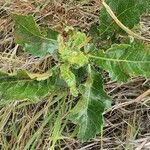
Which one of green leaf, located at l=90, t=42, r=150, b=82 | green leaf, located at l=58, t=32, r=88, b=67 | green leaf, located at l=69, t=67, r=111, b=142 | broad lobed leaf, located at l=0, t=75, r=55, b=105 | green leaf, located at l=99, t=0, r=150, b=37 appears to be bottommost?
green leaf, located at l=69, t=67, r=111, b=142

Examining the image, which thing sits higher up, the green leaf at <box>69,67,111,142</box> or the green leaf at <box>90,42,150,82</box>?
the green leaf at <box>90,42,150,82</box>

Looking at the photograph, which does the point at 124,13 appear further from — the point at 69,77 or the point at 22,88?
the point at 22,88

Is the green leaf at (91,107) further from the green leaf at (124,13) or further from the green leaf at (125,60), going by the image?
the green leaf at (124,13)

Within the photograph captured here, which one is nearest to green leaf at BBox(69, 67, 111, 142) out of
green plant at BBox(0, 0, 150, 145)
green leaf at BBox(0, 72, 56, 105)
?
green plant at BBox(0, 0, 150, 145)

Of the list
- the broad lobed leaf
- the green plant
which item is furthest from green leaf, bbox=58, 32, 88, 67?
the broad lobed leaf

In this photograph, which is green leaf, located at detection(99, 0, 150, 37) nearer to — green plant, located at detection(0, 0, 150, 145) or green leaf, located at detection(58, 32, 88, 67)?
green plant, located at detection(0, 0, 150, 145)

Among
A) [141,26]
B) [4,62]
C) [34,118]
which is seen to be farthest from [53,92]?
[141,26]

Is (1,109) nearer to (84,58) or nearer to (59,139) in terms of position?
(59,139)
